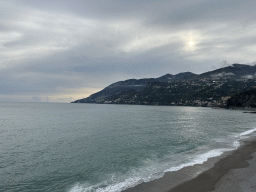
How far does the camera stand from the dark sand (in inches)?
510

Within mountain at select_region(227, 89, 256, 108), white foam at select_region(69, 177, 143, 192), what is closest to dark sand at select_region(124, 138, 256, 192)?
white foam at select_region(69, 177, 143, 192)

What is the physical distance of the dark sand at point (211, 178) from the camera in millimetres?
12955

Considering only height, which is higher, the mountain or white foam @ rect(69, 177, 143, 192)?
the mountain

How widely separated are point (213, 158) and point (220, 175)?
594 centimetres

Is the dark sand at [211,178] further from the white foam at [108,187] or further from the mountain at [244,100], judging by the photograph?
the mountain at [244,100]

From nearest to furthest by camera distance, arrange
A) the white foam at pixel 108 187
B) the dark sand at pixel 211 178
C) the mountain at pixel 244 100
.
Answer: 1. the dark sand at pixel 211 178
2. the white foam at pixel 108 187
3. the mountain at pixel 244 100

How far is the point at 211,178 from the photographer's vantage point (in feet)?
48.7

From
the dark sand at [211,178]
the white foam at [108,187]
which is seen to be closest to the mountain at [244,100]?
the dark sand at [211,178]

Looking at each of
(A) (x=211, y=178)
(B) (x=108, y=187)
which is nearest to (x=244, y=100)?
(A) (x=211, y=178)

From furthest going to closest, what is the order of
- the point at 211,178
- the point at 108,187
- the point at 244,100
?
the point at 244,100 < the point at 211,178 < the point at 108,187

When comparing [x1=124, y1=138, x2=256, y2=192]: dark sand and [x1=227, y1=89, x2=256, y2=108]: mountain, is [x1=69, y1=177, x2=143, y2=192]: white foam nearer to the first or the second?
[x1=124, y1=138, x2=256, y2=192]: dark sand

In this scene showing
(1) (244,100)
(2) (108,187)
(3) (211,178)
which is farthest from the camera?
(1) (244,100)

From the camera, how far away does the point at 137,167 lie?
18.9 meters

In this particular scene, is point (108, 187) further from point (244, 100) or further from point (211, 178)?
point (244, 100)
